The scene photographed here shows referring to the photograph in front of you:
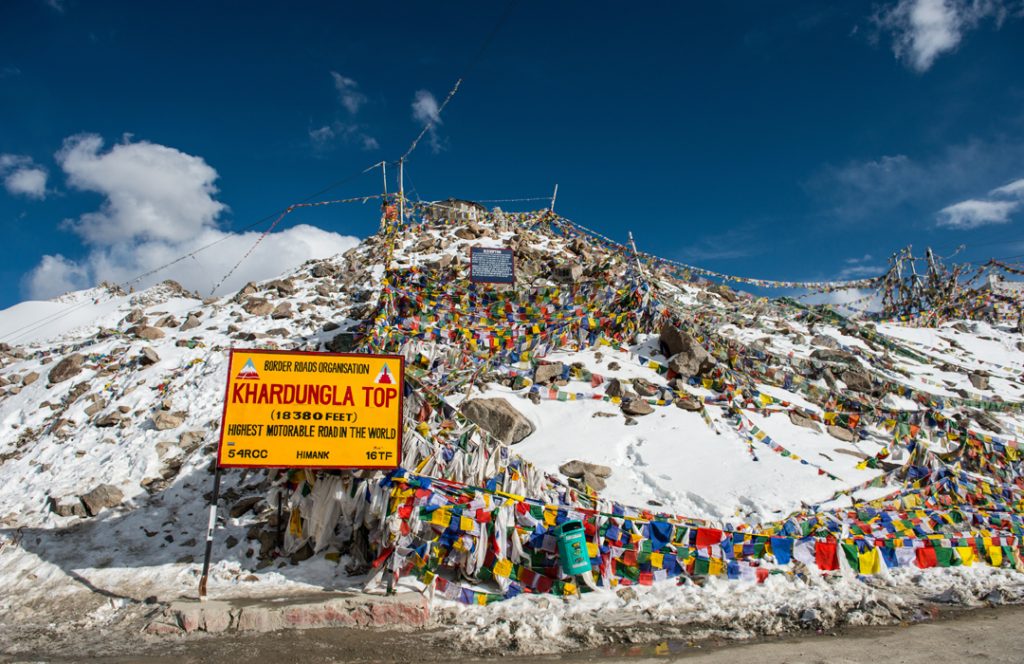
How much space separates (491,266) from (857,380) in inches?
532

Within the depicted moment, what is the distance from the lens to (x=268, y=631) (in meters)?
7.50

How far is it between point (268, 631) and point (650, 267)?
2432 cm

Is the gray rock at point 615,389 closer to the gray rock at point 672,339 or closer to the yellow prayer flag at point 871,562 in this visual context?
the gray rock at point 672,339

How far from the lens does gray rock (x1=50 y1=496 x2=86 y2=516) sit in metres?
11.8

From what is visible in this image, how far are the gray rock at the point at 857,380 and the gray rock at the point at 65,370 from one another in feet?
84.9

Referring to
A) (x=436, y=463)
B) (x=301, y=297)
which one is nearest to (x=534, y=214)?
(x=301, y=297)

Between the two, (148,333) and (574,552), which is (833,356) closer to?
(574,552)

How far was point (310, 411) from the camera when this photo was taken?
9.37 m

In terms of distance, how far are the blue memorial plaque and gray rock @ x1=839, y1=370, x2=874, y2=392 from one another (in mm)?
12267

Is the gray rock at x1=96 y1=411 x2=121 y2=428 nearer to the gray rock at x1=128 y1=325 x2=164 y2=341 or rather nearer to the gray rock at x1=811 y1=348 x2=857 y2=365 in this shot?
the gray rock at x1=128 y1=325 x2=164 y2=341

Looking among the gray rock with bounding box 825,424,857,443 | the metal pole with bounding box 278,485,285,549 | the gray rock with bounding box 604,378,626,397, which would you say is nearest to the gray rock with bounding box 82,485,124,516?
the metal pole with bounding box 278,485,285,549

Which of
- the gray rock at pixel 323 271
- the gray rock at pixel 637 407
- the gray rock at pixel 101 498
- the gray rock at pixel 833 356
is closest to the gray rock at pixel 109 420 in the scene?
the gray rock at pixel 101 498

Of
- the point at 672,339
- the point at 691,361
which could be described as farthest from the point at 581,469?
the point at 672,339

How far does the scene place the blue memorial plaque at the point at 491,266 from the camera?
21562mm
